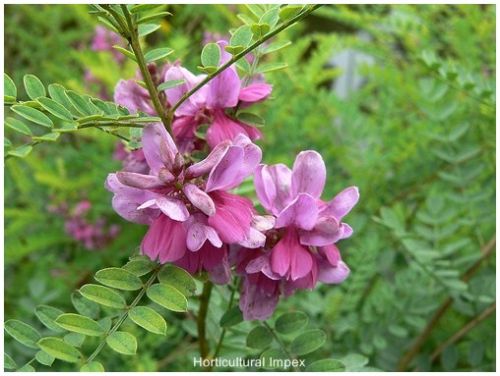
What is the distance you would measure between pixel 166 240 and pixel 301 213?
11 cm

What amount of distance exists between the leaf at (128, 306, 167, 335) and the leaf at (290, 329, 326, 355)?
0.17m

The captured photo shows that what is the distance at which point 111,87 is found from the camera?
124 cm

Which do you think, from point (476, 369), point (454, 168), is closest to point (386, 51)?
point (454, 168)

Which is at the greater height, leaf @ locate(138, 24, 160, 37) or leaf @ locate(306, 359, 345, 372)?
leaf @ locate(138, 24, 160, 37)

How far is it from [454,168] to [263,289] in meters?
0.55

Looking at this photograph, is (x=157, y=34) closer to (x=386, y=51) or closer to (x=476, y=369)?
(x=386, y=51)

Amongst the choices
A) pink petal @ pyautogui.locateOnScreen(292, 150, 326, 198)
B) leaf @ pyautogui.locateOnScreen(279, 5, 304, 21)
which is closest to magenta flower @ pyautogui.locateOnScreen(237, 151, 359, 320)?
pink petal @ pyautogui.locateOnScreen(292, 150, 326, 198)

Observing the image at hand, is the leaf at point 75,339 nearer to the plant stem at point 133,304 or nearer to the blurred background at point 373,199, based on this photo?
the plant stem at point 133,304

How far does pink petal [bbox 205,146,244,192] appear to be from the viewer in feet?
1.71

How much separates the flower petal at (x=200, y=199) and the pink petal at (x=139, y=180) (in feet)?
0.07

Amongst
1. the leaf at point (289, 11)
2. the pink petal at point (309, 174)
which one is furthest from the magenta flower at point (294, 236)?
the leaf at point (289, 11)

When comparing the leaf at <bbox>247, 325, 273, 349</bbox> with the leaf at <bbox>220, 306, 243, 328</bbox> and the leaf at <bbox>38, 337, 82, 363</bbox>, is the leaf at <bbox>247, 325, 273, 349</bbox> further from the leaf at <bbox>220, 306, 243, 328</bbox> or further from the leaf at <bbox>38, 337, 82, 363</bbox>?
the leaf at <bbox>38, 337, 82, 363</bbox>

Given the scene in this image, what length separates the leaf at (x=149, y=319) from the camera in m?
0.52

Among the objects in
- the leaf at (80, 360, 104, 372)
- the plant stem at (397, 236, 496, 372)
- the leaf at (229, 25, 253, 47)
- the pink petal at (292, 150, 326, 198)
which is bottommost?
the plant stem at (397, 236, 496, 372)
